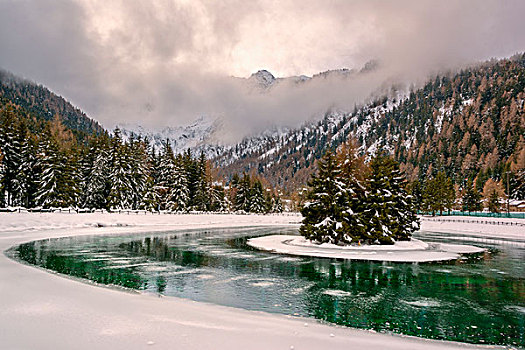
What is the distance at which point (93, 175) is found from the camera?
214 feet

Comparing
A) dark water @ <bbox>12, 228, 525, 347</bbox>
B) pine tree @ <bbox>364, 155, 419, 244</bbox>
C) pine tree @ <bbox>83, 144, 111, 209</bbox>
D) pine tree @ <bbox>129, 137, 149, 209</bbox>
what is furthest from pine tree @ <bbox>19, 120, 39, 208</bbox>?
pine tree @ <bbox>364, 155, 419, 244</bbox>

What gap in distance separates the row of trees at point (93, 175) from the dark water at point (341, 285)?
3558 centimetres

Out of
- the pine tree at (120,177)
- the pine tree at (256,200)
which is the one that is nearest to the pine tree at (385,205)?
the pine tree at (120,177)

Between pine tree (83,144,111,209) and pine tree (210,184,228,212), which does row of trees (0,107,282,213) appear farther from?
pine tree (210,184,228,212)

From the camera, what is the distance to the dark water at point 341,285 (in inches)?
396

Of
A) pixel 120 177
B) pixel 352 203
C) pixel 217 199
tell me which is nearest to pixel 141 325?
pixel 352 203

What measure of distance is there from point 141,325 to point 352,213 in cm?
2378

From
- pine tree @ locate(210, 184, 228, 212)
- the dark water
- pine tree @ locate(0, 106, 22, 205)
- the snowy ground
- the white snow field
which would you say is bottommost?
the snowy ground

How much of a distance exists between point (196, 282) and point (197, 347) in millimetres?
8985

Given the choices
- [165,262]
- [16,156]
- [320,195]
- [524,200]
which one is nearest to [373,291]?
[165,262]

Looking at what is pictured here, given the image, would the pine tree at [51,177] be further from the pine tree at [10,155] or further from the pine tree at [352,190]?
the pine tree at [352,190]

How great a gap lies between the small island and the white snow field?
17.8 metres

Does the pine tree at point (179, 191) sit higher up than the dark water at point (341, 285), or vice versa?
the pine tree at point (179, 191)

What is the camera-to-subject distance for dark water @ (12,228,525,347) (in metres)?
10.0
